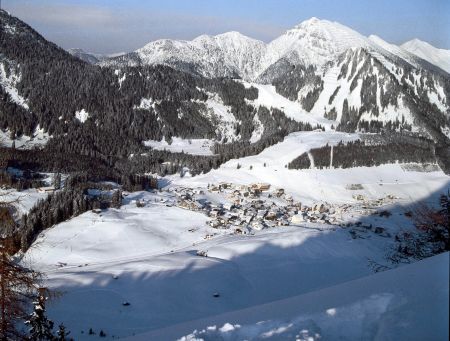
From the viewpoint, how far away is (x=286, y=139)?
500ft

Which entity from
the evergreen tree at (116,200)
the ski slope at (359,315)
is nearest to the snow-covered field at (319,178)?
the evergreen tree at (116,200)

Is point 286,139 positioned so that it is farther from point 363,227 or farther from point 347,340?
point 347,340

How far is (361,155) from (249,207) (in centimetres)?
4875

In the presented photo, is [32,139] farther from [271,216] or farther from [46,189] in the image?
[271,216]

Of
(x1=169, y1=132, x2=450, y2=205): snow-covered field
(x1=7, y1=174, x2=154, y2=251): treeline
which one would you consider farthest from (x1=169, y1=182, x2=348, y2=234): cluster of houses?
(x1=7, y1=174, x2=154, y2=251): treeline

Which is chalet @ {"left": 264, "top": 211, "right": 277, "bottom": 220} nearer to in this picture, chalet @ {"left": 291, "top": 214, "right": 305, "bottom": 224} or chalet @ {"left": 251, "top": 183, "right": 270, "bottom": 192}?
chalet @ {"left": 291, "top": 214, "right": 305, "bottom": 224}

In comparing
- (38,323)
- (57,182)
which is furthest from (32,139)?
(38,323)

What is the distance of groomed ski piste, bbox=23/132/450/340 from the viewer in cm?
1006

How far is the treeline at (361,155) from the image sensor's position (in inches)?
4912

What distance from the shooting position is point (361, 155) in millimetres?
130000

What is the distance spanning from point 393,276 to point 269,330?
3336 millimetres

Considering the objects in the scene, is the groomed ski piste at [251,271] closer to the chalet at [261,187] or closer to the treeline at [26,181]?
the chalet at [261,187]

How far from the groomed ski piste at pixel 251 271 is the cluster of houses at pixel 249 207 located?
3.14 metres

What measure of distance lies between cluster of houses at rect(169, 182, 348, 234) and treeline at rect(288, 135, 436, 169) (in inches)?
704
